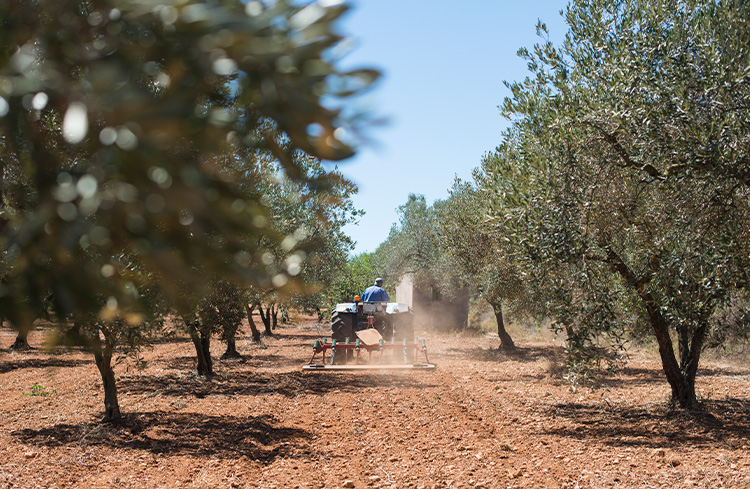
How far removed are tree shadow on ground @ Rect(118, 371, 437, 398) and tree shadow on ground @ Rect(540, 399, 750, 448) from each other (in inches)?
181

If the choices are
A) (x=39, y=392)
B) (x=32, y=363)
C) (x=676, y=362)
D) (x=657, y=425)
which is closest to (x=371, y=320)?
(x=39, y=392)

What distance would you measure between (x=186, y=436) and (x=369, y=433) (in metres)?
2.94

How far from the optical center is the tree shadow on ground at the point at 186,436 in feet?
28.7

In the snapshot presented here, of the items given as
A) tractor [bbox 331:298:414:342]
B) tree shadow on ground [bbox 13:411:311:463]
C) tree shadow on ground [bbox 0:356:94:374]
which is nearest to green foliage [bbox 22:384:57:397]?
tree shadow on ground [bbox 13:411:311:463]

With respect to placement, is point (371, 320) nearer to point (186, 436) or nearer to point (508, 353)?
point (508, 353)

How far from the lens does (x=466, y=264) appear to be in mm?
24297

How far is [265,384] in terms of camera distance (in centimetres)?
1606

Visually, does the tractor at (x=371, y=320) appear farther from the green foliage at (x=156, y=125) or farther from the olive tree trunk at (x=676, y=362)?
the green foliage at (x=156, y=125)

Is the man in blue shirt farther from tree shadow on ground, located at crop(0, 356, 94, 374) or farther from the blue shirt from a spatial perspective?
tree shadow on ground, located at crop(0, 356, 94, 374)

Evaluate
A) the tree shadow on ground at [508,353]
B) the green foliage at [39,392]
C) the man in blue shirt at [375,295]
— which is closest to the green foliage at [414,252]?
the tree shadow on ground at [508,353]

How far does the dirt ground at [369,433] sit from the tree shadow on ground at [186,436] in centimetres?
3

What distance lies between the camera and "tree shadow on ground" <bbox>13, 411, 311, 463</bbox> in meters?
8.73

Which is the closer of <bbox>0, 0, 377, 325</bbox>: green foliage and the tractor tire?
<bbox>0, 0, 377, 325</bbox>: green foliage

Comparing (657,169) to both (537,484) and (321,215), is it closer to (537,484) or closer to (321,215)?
(537,484)
